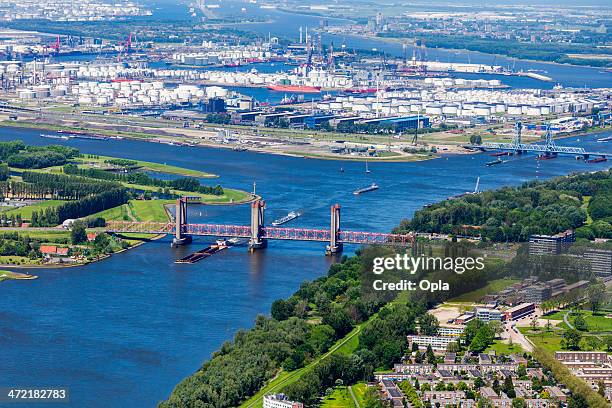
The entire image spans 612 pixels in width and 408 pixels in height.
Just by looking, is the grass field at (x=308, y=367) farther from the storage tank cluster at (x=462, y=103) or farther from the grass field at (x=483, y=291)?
the storage tank cluster at (x=462, y=103)

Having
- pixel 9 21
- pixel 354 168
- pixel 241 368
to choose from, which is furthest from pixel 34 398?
pixel 9 21

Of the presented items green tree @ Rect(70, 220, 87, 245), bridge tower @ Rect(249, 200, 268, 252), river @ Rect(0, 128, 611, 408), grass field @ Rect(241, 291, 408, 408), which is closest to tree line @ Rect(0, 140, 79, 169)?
river @ Rect(0, 128, 611, 408)

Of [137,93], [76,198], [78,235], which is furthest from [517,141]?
[78,235]

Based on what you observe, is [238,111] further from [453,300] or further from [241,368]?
[241,368]

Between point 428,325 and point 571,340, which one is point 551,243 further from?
point 428,325

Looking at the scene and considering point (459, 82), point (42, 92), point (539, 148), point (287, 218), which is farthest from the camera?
point (459, 82)

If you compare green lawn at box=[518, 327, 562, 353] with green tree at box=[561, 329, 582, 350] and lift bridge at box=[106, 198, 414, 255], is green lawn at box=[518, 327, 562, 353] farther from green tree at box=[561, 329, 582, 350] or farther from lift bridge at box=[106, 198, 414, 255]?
lift bridge at box=[106, 198, 414, 255]
